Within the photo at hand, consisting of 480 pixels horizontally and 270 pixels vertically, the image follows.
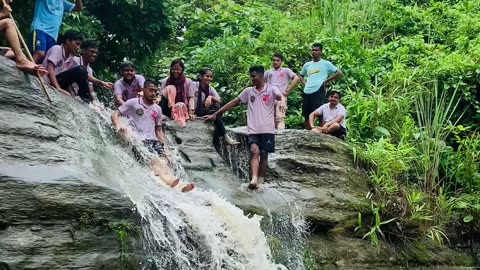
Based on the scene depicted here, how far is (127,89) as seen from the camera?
8367mm

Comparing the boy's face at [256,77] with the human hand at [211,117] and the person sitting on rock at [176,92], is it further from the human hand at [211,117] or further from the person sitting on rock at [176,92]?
the person sitting on rock at [176,92]

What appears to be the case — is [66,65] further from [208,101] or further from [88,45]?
[208,101]

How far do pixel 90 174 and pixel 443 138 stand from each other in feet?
21.1

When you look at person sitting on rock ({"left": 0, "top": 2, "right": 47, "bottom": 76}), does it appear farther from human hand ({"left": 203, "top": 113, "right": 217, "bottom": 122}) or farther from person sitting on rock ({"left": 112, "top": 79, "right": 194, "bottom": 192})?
human hand ({"left": 203, "top": 113, "right": 217, "bottom": 122})

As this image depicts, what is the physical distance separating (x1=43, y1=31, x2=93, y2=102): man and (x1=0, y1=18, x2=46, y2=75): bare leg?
0.89 metres

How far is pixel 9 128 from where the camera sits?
5.44 meters

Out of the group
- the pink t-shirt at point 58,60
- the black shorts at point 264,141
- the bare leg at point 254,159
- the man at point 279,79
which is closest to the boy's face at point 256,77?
the black shorts at point 264,141

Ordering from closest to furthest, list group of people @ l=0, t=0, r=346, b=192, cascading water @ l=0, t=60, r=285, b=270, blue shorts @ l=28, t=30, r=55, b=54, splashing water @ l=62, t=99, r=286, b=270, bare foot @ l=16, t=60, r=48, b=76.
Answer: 1. cascading water @ l=0, t=60, r=285, b=270
2. splashing water @ l=62, t=99, r=286, b=270
3. bare foot @ l=16, t=60, r=48, b=76
4. group of people @ l=0, t=0, r=346, b=192
5. blue shorts @ l=28, t=30, r=55, b=54

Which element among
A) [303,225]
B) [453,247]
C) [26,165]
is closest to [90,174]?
[26,165]

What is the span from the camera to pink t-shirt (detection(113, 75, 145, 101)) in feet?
27.3

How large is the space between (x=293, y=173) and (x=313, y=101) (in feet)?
6.16

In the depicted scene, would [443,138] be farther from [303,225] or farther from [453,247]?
[303,225]

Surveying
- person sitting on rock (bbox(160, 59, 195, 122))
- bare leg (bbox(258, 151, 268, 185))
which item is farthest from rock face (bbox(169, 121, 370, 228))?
person sitting on rock (bbox(160, 59, 195, 122))

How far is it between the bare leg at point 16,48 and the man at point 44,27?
3.64 feet
